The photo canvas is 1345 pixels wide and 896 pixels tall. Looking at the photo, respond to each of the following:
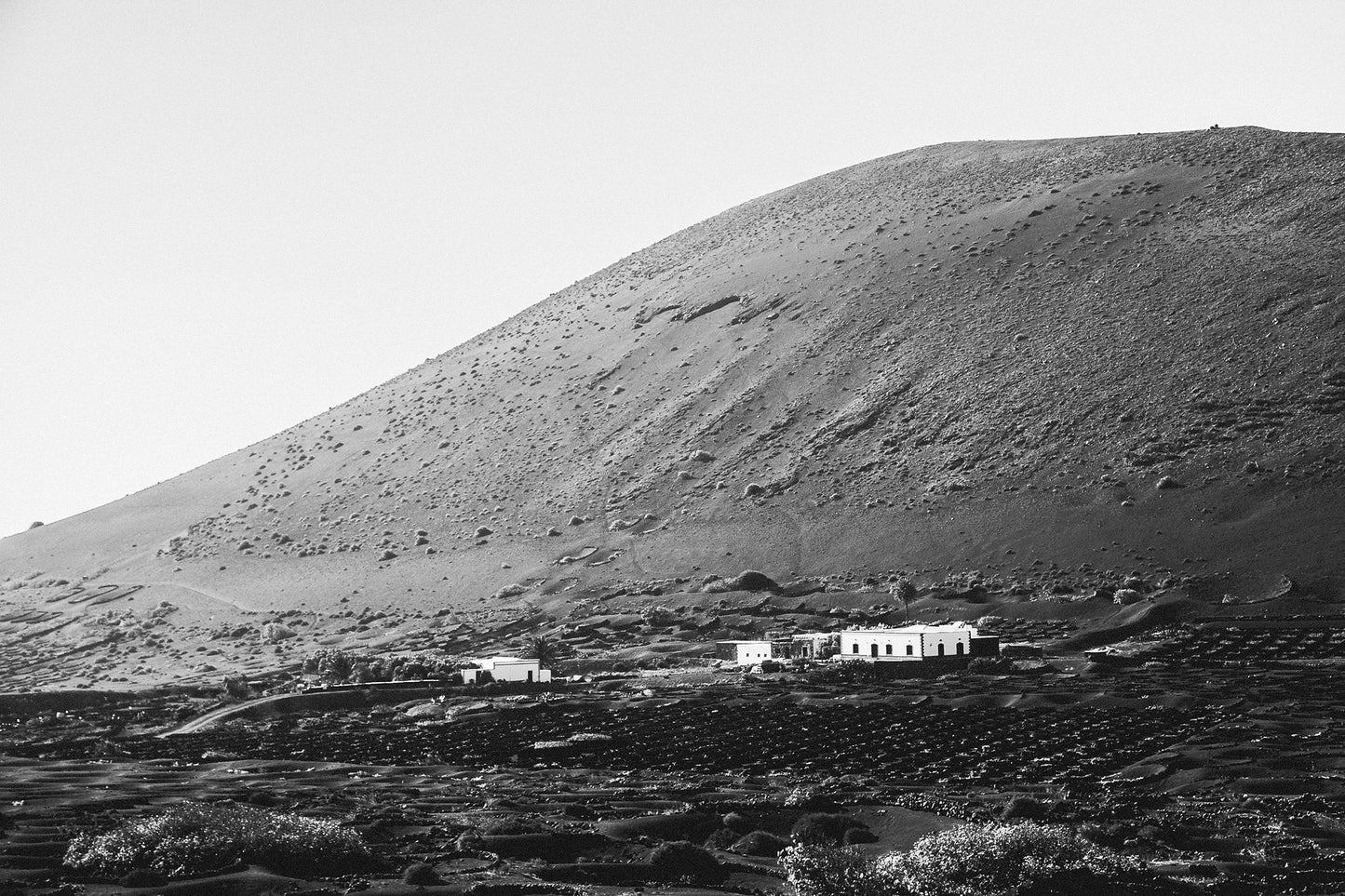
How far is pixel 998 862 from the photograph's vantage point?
1161 inches

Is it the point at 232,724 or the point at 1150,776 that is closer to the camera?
the point at 1150,776

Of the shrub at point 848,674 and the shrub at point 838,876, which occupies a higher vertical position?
the shrub at point 838,876

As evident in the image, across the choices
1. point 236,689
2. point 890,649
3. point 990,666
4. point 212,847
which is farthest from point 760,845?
point 236,689

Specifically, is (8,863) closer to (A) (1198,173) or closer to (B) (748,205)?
(A) (1198,173)

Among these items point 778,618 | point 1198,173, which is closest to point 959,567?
point 778,618

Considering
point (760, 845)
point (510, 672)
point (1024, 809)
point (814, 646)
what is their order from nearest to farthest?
A: 1. point (760, 845)
2. point (1024, 809)
3. point (510, 672)
4. point (814, 646)

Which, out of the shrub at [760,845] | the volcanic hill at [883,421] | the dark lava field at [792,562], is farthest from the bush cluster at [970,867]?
the volcanic hill at [883,421]

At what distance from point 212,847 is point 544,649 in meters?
50.6

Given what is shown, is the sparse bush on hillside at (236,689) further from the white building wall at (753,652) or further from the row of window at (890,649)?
the row of window at (890,649)

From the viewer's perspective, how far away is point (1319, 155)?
130500mm

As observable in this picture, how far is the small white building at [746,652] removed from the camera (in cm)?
7912

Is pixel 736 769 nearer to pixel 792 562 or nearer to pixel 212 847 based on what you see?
pixel 212 847

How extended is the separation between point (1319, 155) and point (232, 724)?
112 m

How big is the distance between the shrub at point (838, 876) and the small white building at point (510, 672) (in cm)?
4891
